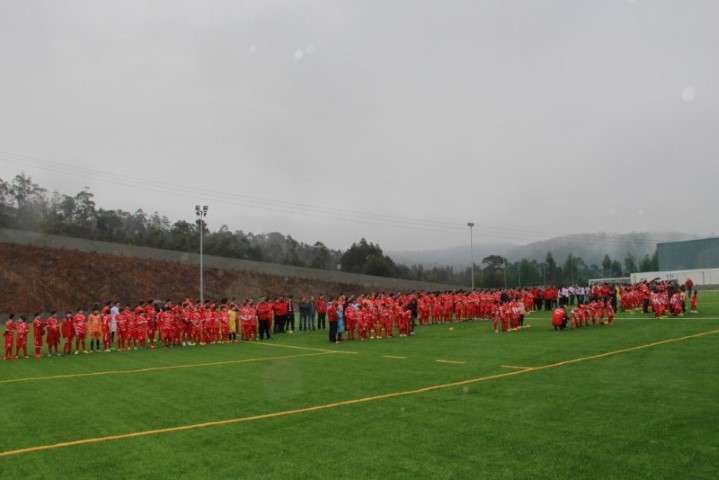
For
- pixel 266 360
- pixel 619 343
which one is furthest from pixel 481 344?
pixel 266 360

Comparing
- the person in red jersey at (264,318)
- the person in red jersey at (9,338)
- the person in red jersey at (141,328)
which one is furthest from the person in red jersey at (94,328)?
the person in red jersey at (264,318)

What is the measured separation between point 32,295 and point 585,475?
168 feet

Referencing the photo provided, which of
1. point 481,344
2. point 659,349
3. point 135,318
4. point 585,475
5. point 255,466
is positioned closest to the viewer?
point 585,475

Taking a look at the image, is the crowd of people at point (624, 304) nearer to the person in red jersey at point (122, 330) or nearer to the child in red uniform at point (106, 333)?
the person in red jersey at point (122, 330)

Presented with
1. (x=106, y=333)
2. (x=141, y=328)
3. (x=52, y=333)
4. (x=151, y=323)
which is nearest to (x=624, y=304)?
(x=151, y=323)

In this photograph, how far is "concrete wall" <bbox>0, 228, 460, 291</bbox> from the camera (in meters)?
53.3

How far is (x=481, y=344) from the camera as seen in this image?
18016mm

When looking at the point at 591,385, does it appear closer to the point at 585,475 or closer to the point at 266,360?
the point at 585,475

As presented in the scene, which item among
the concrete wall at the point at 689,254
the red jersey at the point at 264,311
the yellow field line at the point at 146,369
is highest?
the concrete wall at the point at 689,254

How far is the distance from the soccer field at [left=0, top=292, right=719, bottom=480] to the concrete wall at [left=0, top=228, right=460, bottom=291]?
43026 mm

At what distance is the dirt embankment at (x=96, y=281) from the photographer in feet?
158

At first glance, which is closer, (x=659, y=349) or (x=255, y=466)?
(x=255, y=466)

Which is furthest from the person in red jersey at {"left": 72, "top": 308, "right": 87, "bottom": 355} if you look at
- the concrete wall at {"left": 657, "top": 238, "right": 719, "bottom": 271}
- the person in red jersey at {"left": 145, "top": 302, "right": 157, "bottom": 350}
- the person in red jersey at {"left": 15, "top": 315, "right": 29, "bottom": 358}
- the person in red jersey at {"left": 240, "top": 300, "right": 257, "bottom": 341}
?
the concrete wall at {"left": 657, "top": 238, "right": 719, "bottom": 271}

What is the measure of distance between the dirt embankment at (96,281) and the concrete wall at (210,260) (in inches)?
37.2
